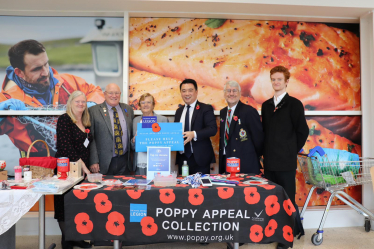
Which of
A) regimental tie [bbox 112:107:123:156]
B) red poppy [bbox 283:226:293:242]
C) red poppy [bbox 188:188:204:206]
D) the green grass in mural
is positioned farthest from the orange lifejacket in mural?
red poppy [bbox 283:226:293:242]

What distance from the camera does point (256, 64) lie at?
4.42 meters

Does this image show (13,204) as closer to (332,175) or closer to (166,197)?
(166,197)

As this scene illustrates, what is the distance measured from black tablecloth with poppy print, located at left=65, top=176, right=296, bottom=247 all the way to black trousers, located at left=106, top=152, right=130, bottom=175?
37.6 inches

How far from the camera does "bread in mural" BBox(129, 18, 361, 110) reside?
434cm

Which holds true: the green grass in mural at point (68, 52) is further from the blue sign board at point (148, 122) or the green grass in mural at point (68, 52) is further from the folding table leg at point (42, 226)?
the folding table leg at point (42, 226)

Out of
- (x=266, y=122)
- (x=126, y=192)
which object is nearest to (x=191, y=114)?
(x=266, y=122)

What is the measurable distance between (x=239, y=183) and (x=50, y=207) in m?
2.86

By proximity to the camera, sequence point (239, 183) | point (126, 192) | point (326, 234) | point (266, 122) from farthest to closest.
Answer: point (326, 234) → point (266, 122) → point (239, 183) → point (126, 192)

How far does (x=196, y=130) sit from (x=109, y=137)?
42.7 inches

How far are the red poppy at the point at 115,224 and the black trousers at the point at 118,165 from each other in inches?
43.5

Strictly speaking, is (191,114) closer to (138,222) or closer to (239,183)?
(239,183)

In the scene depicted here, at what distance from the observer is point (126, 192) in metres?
2.60

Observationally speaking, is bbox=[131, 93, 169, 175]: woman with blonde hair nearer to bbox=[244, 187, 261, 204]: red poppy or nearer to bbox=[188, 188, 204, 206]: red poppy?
bbox=[188, 188, 204, 206]: red poppy

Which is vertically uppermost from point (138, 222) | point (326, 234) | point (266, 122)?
point (266, 122)
